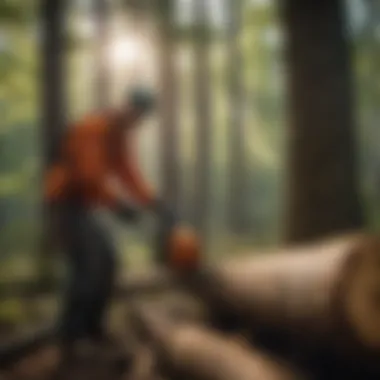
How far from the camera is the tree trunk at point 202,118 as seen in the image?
1661 mm

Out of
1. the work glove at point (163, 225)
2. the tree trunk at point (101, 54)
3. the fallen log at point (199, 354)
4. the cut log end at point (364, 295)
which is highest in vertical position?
the tree trunk at point (101, 54)

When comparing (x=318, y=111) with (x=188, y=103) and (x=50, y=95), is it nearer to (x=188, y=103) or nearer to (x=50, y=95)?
(x=188, y=103)

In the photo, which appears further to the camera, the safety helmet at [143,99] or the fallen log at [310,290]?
the safety helmet at [143,99]

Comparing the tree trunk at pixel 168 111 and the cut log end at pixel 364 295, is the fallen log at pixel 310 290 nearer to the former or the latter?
the cut log end at pixel 364 295

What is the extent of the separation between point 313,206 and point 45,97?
55cm

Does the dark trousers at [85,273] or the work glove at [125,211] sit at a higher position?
the work glove at [125,211]

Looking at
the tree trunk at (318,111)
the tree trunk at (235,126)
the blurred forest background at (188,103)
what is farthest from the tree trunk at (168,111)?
the tree trunk at (318,111)

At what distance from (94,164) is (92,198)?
7 cm

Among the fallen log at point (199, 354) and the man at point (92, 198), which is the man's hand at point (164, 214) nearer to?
the man at point (92, 198)

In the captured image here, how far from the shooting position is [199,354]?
160cm

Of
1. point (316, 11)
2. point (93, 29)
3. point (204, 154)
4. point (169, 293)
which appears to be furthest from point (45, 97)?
point (316, 11)

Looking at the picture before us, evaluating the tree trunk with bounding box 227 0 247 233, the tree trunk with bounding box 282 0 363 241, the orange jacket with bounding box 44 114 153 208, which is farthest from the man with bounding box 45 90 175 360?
the tree trunk with bounding box 282 0 363 241

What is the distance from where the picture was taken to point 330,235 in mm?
1626

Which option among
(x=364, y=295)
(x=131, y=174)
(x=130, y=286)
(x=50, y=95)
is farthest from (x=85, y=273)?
(x=364, y=295)
